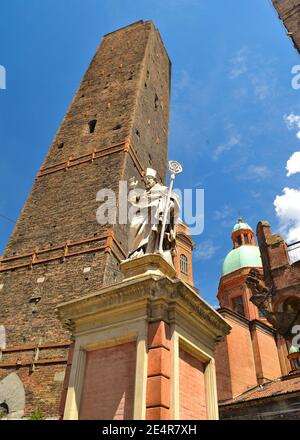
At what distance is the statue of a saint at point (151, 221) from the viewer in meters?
4.70

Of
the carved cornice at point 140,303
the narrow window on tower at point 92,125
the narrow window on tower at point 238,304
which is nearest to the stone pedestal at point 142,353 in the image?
the carved cornice at point 140,303

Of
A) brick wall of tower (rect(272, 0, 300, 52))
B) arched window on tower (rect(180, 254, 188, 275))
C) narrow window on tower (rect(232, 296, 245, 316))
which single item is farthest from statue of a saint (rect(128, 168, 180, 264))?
arched window on tower (rect(180, 254, 188, 275))

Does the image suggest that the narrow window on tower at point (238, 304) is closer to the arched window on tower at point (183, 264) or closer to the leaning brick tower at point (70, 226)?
the arched window on tower at point (183, 264)

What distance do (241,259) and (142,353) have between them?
29.5 m

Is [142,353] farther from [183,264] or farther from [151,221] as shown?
[183,264]

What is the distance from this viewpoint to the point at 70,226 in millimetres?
14266

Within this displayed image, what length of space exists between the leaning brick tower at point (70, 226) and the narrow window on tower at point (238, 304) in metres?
13.8

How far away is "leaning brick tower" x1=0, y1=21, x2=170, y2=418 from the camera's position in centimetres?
1085

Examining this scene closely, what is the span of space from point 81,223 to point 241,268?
19867 millimetres

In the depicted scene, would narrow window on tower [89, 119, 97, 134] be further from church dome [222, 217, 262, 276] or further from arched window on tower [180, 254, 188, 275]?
church dome [222, 217, 262, 276]

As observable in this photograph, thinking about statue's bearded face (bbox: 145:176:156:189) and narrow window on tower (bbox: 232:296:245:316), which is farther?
narrow window on tower (bbox: 232:296:245:316)

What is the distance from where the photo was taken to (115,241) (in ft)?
43.0

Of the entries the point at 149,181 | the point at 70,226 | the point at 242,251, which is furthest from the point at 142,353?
the point at 242,251

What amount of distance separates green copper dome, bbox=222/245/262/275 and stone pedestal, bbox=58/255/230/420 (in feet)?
92.6
